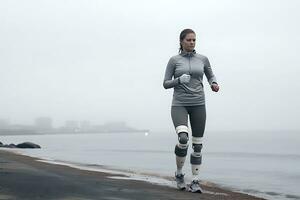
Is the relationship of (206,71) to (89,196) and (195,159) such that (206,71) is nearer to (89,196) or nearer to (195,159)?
(195,159)

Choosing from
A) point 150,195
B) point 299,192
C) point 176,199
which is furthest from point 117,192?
point 299,192

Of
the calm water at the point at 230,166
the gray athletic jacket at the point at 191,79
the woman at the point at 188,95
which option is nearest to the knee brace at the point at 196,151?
the woman at the point at 188,95

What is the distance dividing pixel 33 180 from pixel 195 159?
251cm

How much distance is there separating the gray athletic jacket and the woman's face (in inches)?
3.2

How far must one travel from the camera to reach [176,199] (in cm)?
596

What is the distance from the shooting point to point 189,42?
718cm

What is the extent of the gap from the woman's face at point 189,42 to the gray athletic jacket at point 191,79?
0.27ft

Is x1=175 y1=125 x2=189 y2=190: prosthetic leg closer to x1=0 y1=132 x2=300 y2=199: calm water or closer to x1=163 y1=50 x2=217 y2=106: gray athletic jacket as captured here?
x1=163 y1=50 x2=217 y2=106: gray athletic jacket

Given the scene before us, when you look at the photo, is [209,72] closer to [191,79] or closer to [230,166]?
[191,79]

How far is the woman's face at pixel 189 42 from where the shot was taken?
7.16m

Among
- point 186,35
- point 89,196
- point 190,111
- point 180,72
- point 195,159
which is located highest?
point 186,35

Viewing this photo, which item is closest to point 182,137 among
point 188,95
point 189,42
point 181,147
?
point 181,147

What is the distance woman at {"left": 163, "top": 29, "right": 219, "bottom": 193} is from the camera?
703 cm

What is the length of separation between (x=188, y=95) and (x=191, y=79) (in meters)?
0.25
